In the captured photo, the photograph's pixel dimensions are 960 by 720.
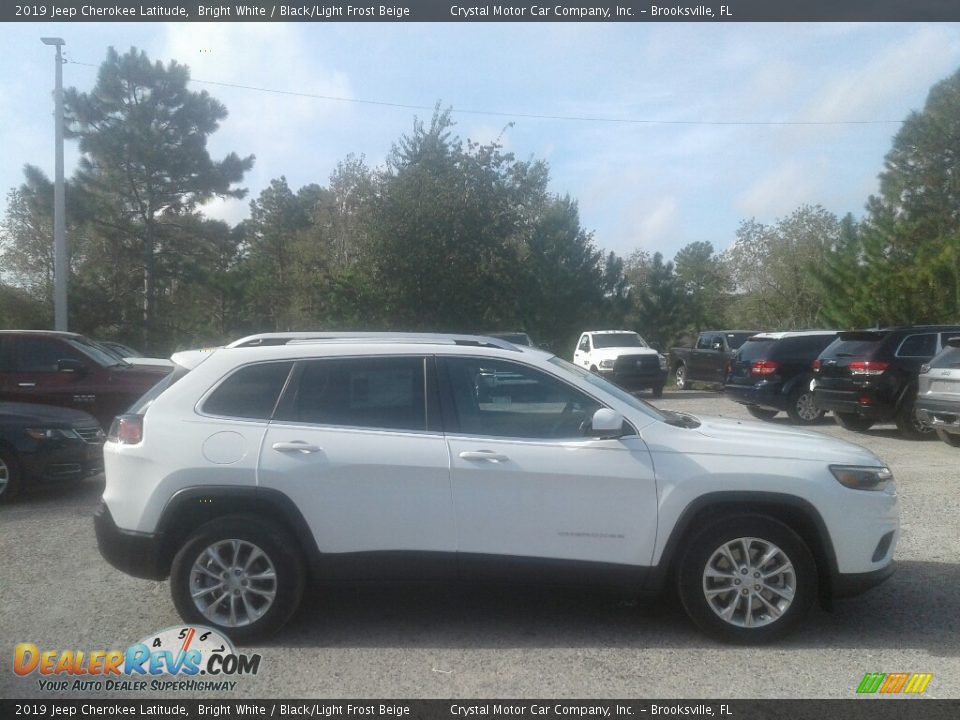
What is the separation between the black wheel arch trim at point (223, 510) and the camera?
16.1 feet

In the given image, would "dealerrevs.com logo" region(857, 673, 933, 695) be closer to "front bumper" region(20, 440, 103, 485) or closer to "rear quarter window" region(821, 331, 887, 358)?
"front bumper" region(20, 440, 103, 485)

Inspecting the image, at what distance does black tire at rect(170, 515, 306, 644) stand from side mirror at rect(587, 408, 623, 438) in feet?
5.98

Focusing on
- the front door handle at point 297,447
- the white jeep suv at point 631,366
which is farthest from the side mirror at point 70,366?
the white jeep suv at point 631,366

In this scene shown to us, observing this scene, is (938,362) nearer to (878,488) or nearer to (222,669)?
(878,488)

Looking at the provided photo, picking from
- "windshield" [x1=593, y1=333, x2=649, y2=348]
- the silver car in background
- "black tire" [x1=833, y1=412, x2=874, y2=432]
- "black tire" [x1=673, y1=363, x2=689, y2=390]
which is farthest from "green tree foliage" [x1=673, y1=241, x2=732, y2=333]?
the silver car in background

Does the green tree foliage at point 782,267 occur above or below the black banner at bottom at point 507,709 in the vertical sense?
above

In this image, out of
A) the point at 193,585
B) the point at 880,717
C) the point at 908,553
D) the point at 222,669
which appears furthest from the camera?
the point at 908,553

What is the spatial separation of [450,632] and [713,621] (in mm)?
1495

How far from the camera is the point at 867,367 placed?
13.4 metres

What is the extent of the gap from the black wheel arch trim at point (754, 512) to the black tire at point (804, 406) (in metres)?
11.2

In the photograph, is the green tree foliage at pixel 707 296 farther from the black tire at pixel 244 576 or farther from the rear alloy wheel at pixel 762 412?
the black tire at pixel 244 576

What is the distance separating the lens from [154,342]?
32.2m

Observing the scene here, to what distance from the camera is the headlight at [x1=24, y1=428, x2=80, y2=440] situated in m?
8.90

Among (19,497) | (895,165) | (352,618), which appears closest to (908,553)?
(352,618)
